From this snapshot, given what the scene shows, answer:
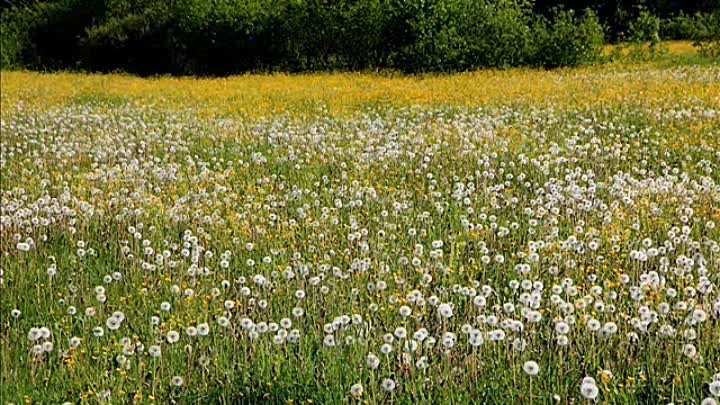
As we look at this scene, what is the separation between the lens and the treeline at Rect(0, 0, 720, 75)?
→ 27.6 metres

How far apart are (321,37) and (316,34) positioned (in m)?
0.30

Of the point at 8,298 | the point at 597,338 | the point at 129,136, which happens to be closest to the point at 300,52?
the point at 129,136

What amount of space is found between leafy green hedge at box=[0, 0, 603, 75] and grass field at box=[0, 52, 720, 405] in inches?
556

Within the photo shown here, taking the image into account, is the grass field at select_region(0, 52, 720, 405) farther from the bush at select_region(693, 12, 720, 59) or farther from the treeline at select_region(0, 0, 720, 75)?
the bush at select_region(693, 12, 720, 59)

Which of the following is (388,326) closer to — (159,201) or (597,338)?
(597,338)

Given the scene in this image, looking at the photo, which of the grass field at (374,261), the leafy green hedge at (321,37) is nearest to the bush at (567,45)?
the leafy green hedge at (321,37)

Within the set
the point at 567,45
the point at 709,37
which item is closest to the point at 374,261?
the point at 567,45

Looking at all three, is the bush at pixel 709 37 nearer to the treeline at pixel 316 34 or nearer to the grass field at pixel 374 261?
the treeline at pixel 316 34

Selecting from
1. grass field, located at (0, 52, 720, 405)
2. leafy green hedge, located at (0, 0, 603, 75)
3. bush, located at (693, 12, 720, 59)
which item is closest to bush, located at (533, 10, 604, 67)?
leafy green hedge, located at (0, 0, 603, 75)

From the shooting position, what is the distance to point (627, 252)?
19.0ft

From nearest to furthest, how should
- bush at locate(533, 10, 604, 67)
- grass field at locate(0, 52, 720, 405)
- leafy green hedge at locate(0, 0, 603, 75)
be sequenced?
grass field at locate(0, 52, 720, 405), bush at locate(533, 10, 604, 67), leafy green hedge at locate(0, 0, 603, 75)

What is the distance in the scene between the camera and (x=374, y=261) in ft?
19.7

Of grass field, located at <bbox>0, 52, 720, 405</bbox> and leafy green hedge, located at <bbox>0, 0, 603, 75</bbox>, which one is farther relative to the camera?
leafy green hedge, located at <bbox>0, 0, 603, 75</bbox>

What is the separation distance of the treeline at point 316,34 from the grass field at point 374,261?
46.4 ft
